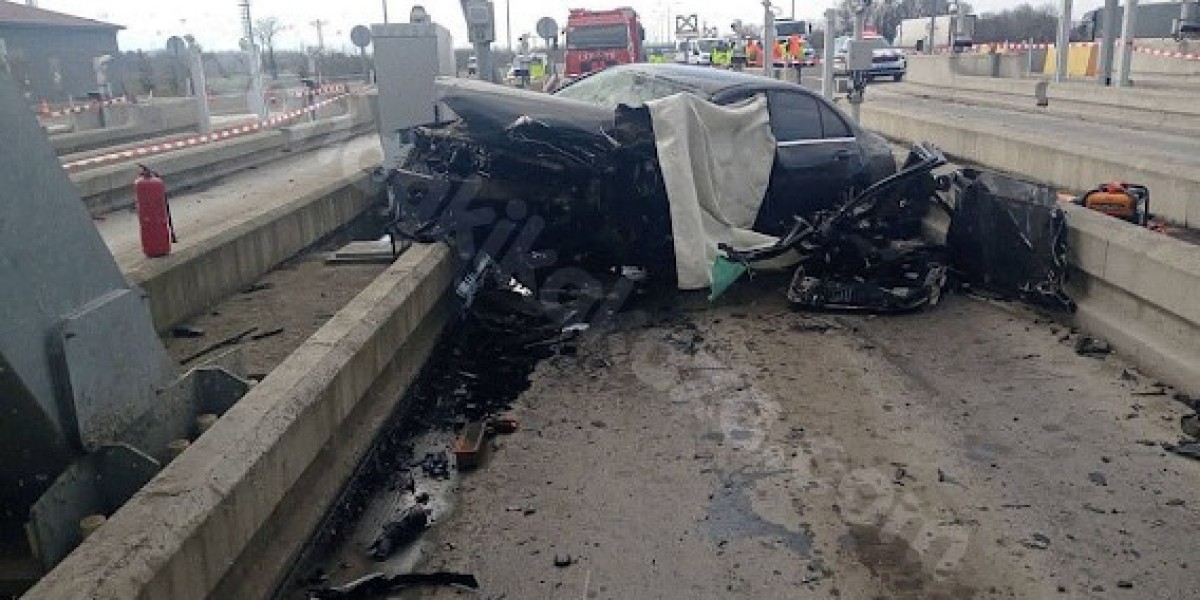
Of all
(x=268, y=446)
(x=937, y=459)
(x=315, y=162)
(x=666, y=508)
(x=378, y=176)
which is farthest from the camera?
(x=315, y=162)

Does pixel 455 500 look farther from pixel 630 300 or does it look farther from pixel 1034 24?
pixel 1034 24

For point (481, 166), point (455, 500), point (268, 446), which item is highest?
point (481, 166)

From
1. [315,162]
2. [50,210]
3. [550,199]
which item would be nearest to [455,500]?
[50,210]

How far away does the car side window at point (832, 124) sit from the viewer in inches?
336

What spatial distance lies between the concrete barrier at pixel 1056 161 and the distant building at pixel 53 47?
3075 cm

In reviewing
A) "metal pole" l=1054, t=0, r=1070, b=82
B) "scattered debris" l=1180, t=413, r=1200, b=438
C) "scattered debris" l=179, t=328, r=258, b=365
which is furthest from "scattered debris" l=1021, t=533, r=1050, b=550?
"metal pole" l=1054, t=0, r=1070, b=82

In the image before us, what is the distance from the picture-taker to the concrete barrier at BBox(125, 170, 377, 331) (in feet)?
19.6

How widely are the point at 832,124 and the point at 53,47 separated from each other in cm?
3995

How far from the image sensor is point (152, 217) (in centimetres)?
652

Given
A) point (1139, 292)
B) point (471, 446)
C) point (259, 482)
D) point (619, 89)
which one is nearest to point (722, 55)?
point (619, 89)

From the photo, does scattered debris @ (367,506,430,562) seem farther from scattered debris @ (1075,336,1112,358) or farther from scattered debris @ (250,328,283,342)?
scattered debris @ (1075,336,1112,358)

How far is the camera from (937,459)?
477cm

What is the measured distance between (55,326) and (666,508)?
253cm

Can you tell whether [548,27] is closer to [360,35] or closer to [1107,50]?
[360,35]
